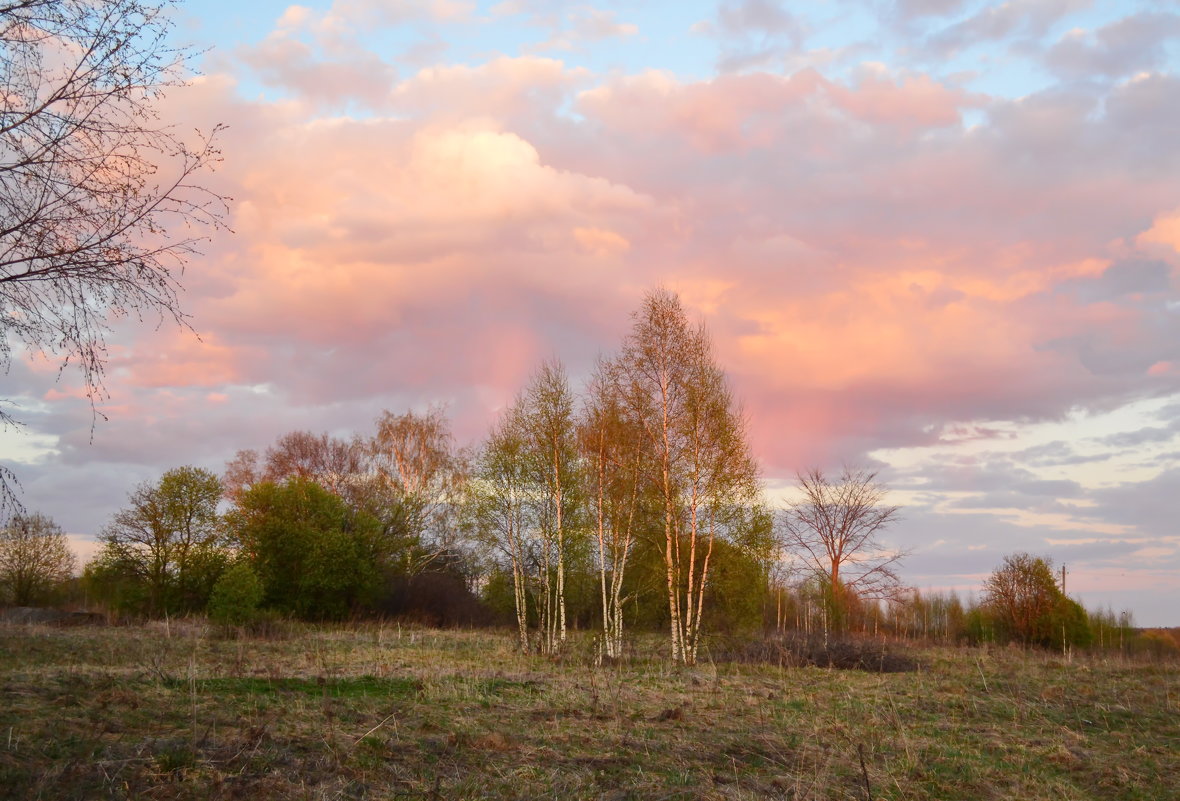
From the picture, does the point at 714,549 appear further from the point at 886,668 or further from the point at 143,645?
the point at 143,645

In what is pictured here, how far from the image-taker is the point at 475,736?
903cm

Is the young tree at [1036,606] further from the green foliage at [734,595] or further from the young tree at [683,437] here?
the young tree at [683,437]

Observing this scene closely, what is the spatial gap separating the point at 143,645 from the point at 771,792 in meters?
16.8

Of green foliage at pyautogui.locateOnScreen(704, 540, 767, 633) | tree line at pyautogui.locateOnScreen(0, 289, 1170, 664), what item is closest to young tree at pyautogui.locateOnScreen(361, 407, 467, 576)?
tree line at pyautogui.locateOnScreen(0, 289, 1170, 664)

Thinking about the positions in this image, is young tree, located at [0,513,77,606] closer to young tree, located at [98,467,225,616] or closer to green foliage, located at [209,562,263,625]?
young tree, located at [98,467,225,616]

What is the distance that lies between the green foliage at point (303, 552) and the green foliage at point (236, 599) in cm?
953

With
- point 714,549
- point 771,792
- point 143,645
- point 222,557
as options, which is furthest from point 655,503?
point 222,557

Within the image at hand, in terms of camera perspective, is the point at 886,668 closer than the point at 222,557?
Yes

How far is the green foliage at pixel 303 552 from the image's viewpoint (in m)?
36.7

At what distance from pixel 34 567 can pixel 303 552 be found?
11345 mm

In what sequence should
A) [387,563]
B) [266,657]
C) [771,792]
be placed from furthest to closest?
1. [387,563]
2. [266,657]
3. [771,792]

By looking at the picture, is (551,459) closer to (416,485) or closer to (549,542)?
→ (549,542)

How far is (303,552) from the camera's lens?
37125mm

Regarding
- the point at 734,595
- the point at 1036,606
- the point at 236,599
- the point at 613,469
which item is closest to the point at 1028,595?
the point at 1036,606
